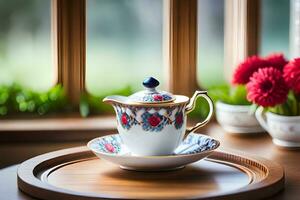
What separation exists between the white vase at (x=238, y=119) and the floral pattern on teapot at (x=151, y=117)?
2.34 ft

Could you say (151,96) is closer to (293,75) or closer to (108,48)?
(293,75)

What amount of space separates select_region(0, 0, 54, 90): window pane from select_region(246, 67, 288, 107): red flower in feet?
2.49

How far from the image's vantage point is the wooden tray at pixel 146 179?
1.40m

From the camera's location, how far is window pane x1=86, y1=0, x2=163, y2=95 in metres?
2.46

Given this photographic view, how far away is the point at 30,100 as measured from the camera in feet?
7.95

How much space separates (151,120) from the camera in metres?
1.53

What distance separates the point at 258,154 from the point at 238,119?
1.04ft

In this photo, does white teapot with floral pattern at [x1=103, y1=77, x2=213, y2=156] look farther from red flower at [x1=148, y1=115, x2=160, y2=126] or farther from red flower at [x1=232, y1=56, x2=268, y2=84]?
red flower at [x1=232, y1=56, x2=268, y2=84]

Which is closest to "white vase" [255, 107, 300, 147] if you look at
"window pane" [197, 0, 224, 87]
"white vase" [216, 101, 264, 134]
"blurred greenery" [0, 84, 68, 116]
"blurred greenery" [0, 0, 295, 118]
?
"white vase" [216, 101, 264, 134]

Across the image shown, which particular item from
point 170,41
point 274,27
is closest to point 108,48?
point 170,41

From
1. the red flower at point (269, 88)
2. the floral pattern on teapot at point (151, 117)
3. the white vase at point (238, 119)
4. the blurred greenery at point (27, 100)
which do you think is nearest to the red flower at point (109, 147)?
the floral pattern on teapot at point (151, 117)

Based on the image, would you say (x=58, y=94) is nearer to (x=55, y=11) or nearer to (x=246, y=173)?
(x=55, y=11)

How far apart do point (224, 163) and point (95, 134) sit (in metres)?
0.65

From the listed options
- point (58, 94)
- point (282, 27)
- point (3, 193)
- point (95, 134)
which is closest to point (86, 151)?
point (3, 193)
